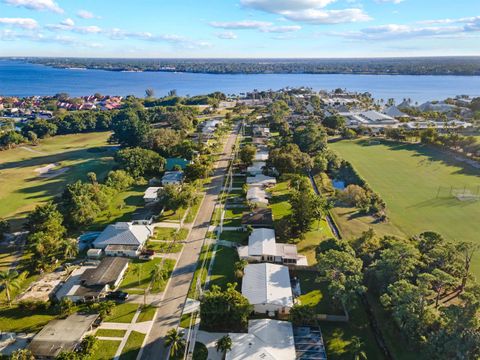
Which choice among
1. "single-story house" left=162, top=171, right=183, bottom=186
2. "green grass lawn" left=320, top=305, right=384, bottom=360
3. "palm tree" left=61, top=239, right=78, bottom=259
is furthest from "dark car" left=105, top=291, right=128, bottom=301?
"single-story house" left=162, top=171, right=183, bottom=186

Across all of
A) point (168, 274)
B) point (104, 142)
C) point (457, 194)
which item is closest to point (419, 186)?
point (457, 194)

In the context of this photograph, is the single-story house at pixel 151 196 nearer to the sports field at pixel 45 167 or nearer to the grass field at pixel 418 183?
the sports field at pixel 45 167

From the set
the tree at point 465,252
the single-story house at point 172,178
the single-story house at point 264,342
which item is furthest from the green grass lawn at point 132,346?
the single-story house at point 172,178

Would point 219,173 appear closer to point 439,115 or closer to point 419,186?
point 419,186

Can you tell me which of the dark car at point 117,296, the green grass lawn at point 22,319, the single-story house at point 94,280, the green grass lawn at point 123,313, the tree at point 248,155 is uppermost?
the tree at point 248,155

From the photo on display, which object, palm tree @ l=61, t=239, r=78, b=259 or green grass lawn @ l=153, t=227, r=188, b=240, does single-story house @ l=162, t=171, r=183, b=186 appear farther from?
palm tree @ l=61, t=239, r=78, b=259

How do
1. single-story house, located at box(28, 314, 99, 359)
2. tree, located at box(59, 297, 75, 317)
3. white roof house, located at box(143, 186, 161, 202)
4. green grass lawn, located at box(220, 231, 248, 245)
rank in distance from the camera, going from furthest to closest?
white roof house, located at box(143, 186, 161, 202) → green grass lawn, located at box(220, 231, 248, 245) → tree, located at box(59, 297, 75, 317) → single-story house, located at box(28, 314, 99, 359)
